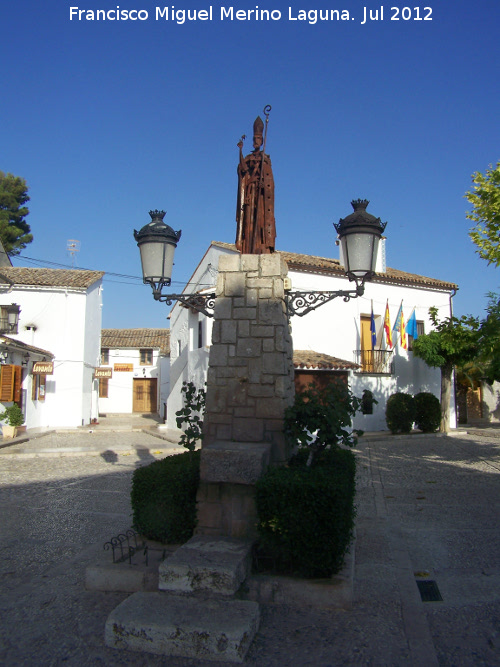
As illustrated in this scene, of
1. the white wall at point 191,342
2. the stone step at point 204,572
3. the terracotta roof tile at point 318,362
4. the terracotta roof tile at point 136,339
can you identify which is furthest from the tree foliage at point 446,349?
the terracotta roof tile at point 136,339

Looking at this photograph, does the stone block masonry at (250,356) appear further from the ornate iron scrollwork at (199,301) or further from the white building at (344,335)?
the white building at (344,335)

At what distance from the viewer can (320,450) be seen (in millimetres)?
4555

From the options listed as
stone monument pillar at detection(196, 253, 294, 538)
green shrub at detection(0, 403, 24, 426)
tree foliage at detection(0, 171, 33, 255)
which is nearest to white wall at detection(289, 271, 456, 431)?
green shrub at detection(0, 403, 24, 426)

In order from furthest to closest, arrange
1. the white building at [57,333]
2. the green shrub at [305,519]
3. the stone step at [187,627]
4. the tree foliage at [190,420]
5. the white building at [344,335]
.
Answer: the white building at [57,333] → the white building at [344,335] → the tree foliage at [190,420] → the green shrub at [305,519] → the stone step at [187,627]

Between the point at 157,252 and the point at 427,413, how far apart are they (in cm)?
1342

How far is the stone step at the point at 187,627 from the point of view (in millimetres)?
2869

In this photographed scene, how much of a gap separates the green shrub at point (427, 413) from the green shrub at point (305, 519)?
13733mm

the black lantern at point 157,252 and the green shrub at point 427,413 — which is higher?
the black lantern at point 157,252

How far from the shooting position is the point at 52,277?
2089 centimetres

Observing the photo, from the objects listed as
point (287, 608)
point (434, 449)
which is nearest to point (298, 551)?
point (287, 608)

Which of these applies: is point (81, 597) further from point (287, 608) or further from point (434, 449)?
point (434, 449)

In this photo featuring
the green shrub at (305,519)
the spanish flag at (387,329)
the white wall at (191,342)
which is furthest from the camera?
the spanish flag at (387,329)

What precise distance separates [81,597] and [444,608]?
269 cm

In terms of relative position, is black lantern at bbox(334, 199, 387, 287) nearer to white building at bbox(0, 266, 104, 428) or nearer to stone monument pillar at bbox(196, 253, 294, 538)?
stone monument pillar at bbox(196, 253, 294, 538)
